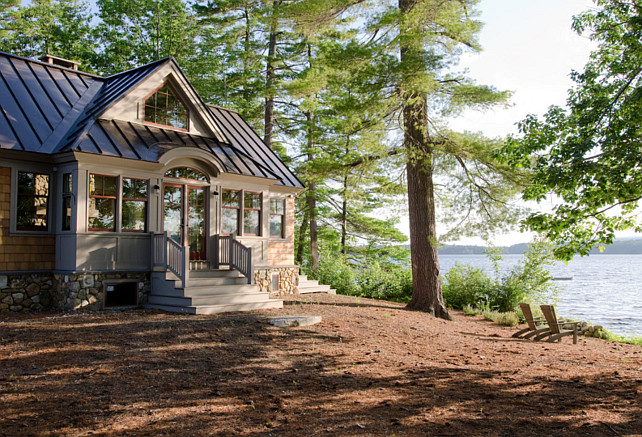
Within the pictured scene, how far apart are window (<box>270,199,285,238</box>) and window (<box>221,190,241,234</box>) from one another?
6.62 feet

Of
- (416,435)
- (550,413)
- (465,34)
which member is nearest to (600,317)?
(465,34)

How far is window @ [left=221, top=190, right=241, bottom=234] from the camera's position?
1484cm

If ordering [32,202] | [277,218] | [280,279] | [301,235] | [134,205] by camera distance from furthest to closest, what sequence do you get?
[301,235] → [277,218] → [280,279] → [134,205] → [32,202]

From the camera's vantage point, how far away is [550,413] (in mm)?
6000

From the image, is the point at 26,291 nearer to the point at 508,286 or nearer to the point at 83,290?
the point at 83,290

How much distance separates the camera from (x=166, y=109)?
46.3 ft

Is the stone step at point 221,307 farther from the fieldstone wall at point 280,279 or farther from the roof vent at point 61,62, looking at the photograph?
the roof vent at point 61,62

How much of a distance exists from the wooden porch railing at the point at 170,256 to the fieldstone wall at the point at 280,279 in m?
3.70

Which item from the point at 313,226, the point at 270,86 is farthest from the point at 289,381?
the point at 270,86

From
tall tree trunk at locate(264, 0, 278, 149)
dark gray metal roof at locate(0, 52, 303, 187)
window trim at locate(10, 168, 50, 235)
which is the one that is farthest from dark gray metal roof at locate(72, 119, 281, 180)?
tall tree trunk at locate(264, 0, 278, 149)

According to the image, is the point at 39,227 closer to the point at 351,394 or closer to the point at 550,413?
the point at 351,394

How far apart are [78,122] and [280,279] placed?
7499mm

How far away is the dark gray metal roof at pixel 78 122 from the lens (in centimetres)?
1184

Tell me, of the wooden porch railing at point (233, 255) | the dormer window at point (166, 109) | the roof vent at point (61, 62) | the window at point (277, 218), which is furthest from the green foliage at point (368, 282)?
the roof vent at point (61, 62)
